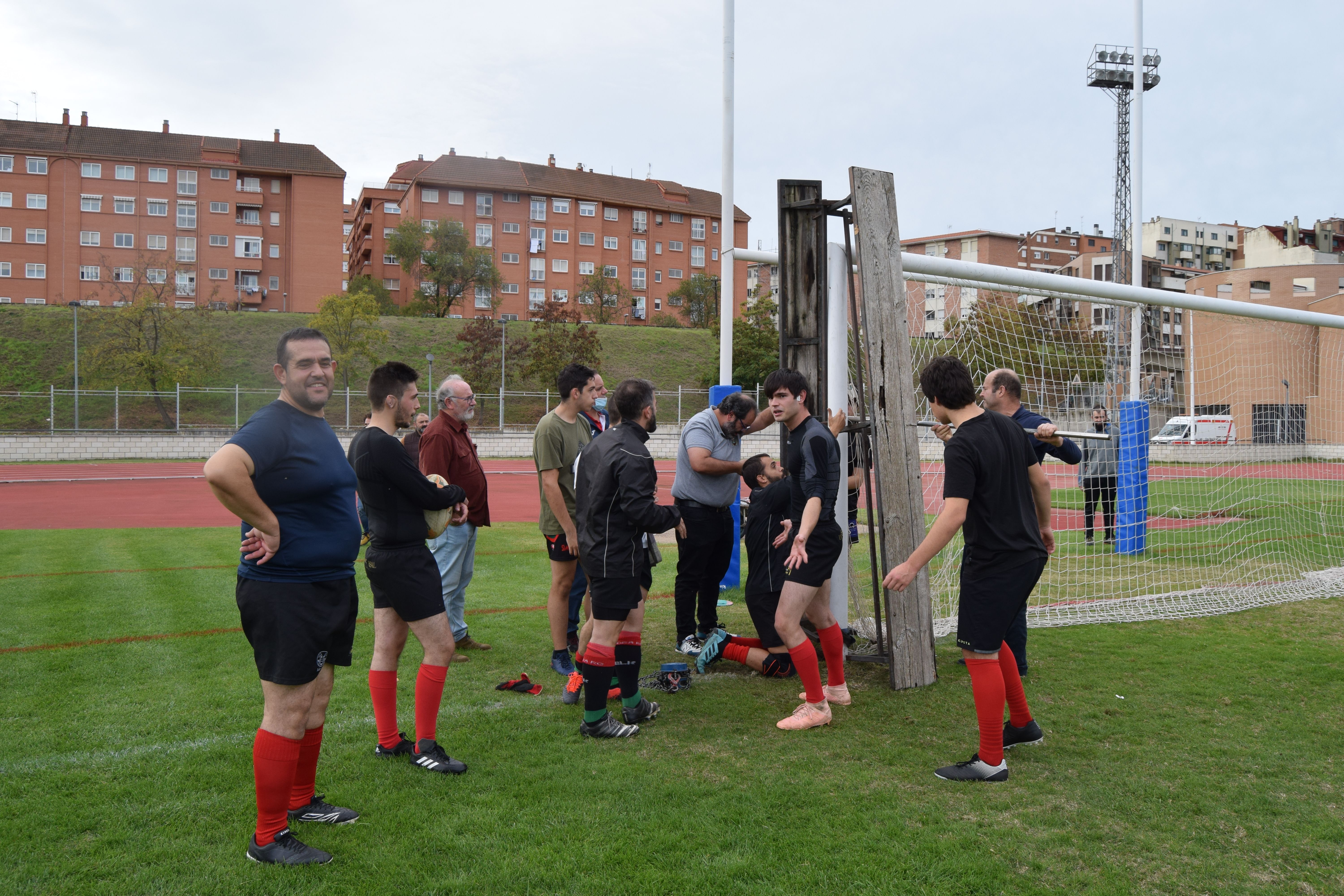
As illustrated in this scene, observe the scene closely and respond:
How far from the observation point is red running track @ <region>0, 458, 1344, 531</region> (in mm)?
13016

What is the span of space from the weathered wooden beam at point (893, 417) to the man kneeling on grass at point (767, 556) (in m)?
0.69

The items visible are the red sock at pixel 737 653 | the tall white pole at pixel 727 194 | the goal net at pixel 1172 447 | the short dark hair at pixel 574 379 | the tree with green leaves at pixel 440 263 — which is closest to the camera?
the short dark hair at pixel 574 379

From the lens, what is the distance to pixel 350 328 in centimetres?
3991

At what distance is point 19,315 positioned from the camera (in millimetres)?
42000

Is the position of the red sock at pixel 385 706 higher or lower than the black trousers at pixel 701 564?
lower

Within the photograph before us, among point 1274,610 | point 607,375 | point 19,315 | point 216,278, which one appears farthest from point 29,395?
point 1274,610

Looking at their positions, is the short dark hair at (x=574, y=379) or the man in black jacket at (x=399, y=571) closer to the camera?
the man in black jacket at (x=399, y=571)

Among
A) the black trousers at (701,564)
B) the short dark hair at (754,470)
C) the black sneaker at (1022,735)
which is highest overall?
the short dark hair at (754,470)

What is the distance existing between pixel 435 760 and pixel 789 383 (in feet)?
8.84

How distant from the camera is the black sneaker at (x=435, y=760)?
3.95 metres

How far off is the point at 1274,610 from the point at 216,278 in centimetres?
6499

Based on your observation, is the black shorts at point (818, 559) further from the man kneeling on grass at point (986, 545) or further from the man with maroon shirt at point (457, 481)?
the man with maroon shirt at point (457, 481)

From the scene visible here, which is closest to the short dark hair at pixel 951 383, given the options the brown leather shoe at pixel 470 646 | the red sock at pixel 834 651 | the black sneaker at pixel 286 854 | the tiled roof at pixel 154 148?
the red sock at pixel 834 651

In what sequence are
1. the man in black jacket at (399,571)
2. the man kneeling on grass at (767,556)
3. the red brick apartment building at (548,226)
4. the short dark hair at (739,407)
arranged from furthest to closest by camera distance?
the red brick apartment building at (548,226) → the short dark hair at (739,407) → the man kneeling on grass at (767,556) → the man in black jacket at (399,571)
